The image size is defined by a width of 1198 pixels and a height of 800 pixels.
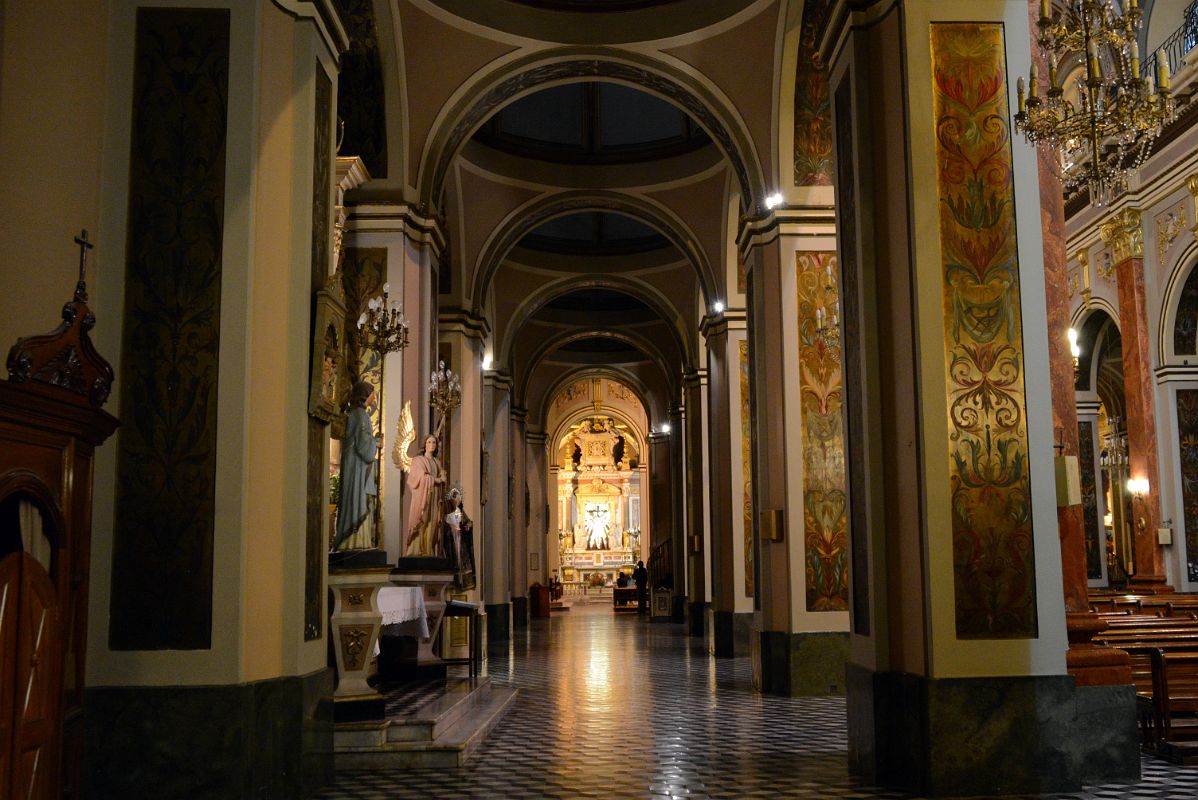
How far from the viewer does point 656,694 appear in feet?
36.5

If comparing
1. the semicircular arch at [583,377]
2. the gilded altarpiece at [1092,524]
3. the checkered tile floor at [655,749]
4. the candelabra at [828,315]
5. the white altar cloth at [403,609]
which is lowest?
the checkered tile floor at [655,749]

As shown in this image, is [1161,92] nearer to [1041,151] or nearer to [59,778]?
[1041,151]

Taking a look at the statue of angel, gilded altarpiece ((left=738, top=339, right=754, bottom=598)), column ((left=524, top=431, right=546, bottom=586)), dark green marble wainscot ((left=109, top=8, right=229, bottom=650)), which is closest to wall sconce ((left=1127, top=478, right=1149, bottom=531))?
gilded altarpiece ((left=738, top=339, right=754, bottom=598))

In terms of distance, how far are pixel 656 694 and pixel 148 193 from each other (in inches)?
290

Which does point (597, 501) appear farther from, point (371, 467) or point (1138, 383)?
point (371, 467)

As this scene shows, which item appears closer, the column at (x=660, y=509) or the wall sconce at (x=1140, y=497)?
the wall sconce at (x=1140, y=497)

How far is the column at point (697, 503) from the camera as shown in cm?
1869

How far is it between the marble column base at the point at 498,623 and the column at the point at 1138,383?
10102mm

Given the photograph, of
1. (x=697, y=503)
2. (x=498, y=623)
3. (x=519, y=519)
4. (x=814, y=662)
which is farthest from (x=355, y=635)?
(x=519, y=519)

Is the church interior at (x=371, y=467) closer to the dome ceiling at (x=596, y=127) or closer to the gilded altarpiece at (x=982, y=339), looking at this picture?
the gilded altarpiece at (x=982, y=339)

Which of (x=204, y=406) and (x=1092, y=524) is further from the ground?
(x=204, y=406)

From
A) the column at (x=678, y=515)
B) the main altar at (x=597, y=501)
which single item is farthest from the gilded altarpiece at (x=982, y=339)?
the main altar at (x=597, y=501)

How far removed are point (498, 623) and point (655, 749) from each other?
1171 cm

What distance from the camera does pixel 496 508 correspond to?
19.7 metres
